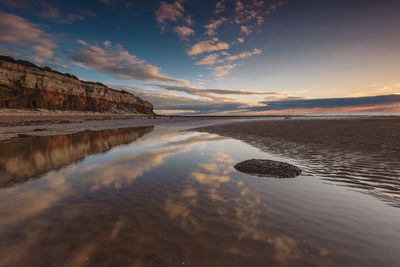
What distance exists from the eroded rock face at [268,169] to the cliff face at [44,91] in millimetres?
56203

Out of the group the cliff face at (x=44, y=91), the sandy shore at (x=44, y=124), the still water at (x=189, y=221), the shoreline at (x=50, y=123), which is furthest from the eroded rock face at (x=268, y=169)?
the cliff face at (x=44, y=91)

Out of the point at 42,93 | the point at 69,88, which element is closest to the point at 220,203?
the point at 42,93

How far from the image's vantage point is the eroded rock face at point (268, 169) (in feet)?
27.5

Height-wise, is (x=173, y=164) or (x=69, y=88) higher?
(x=69, y=88)

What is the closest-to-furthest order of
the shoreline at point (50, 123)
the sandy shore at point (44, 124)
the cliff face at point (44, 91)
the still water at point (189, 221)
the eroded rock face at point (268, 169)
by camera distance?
the still water at point (189, 221) → the eroded rock face at point (268, 169) → the sandy shore at point (44, 124) → the shoreline at point (50, 123) → the cliff face at point (44, 91)

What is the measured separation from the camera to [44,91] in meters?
56.6

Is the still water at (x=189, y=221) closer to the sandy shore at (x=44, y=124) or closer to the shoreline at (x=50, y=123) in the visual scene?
the shoreline at (x=50, y=123)

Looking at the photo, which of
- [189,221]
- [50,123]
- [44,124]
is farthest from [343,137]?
[50,123]

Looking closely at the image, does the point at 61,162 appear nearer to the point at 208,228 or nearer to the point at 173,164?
the point at 173,164

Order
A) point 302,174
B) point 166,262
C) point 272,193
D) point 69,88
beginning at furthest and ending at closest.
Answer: point 69,88 → point 302,174 → point 272,193 → point 166,262

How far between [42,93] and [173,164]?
61.3m

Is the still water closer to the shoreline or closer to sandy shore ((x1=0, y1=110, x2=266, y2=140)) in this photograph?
the shoreline

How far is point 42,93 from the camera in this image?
183ft

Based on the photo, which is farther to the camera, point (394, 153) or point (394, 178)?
point (394, 153)
